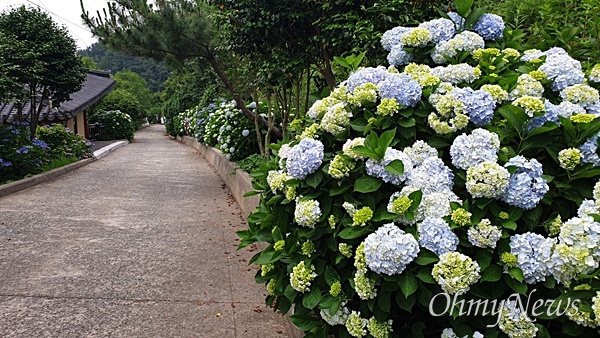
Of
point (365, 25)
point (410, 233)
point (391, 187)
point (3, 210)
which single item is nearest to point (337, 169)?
point (391, 187)

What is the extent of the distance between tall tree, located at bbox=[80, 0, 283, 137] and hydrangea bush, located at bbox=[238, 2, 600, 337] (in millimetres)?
6421

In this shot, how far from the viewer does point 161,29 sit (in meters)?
8.49

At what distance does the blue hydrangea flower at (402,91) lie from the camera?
81.0 inches

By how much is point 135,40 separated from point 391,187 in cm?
789

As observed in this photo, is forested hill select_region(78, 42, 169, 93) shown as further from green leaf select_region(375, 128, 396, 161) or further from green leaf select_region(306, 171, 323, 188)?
green leaf select_region(375, 128, 396, 161)

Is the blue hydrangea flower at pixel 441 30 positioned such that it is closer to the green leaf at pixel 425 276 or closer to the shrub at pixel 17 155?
the green leaf at pixel 425 276

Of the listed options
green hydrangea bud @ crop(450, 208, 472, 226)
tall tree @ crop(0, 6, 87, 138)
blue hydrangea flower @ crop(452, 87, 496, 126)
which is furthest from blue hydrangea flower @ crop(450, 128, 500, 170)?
tall tree @ crop(0, 6, 87, 138)

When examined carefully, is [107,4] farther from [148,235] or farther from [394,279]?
[394,279]

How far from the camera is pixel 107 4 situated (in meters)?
8.59

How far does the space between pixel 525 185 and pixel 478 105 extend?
15.9 inches

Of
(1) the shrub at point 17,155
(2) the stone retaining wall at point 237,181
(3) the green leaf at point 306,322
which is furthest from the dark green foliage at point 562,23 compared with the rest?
(1) the shrub at point 17,155

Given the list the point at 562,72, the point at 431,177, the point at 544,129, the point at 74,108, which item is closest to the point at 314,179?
the point at 431,177

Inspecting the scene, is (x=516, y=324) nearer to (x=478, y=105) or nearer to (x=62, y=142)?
(x=478, y=105)

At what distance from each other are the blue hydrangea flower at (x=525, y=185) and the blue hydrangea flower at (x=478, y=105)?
0.83 feet
